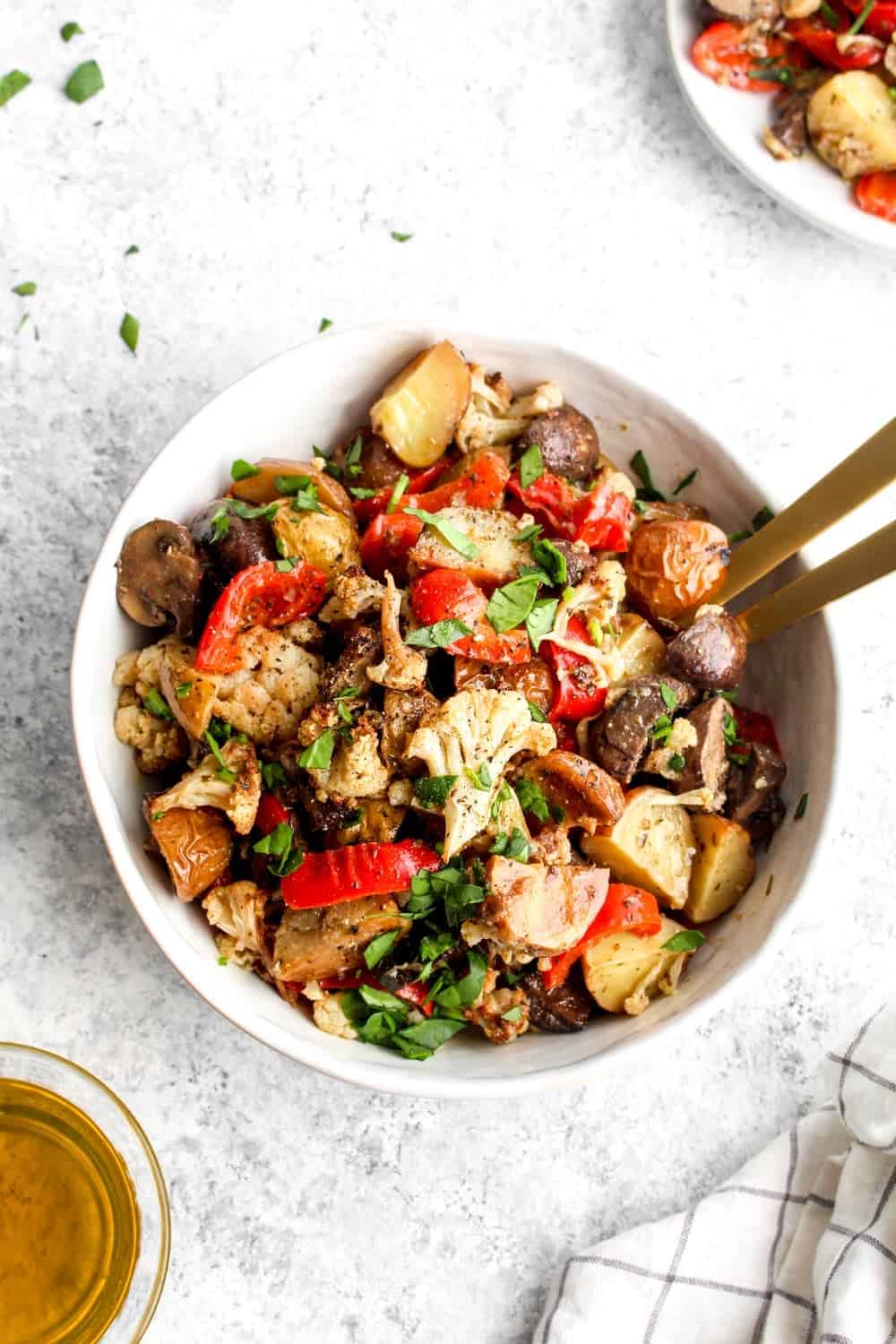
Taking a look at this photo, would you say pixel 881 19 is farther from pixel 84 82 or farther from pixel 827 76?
pixel 84 82

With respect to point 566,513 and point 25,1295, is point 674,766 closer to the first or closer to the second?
point 566,513

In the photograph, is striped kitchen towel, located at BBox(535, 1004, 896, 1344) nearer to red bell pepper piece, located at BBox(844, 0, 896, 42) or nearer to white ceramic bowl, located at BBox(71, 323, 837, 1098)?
white ceramic bowl, located at BBox(71, 323, 837, 1098)

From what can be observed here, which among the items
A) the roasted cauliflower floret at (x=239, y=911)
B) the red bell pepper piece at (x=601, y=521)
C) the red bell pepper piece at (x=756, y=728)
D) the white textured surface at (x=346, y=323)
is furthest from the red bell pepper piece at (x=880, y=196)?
the roasted cauliflower floret at (x=239, y=911)

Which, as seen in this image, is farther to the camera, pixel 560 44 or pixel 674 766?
pixel 560 44

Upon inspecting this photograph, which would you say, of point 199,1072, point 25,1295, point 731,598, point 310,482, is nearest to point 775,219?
point 731,598

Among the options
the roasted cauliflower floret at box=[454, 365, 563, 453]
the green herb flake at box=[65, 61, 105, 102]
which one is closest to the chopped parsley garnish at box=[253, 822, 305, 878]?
the roasted cauliflower floret at box=[454, 365, 563, 453]

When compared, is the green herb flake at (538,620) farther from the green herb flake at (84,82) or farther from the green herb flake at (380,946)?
the green herb flake at (84,82)
